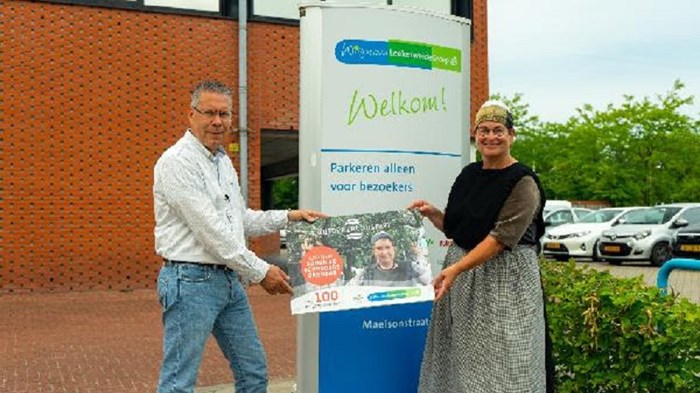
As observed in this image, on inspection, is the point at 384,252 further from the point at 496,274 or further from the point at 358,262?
the point at 496,274

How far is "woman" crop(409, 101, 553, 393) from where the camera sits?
3746 mm

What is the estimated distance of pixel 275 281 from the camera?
3750 millimetres

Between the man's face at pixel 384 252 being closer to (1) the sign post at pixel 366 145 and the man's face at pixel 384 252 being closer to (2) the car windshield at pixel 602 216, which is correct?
(1) the sign post at pixel 366 145

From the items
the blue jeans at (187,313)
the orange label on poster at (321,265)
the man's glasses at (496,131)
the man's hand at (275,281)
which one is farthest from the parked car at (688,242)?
the blue jeans at (187,313)

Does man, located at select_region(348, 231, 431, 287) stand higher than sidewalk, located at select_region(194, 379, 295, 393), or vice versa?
man, located at select_region(348, 231, 431, 287)

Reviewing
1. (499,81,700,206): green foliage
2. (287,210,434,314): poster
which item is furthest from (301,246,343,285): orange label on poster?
(499,81,700,206): green foliage

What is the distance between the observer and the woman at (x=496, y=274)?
12.3 feet

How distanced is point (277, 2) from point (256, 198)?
346 cm

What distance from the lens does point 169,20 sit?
47.5 feet

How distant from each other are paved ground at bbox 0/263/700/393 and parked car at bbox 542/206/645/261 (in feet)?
30.2

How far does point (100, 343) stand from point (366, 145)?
5.65 meters

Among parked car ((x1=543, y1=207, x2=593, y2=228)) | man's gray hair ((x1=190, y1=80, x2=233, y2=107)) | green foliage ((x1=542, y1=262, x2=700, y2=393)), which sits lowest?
parked car ((x1=543, y1=207, x2=593, y2=228))

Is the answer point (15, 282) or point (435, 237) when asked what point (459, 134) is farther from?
point (15, 282)

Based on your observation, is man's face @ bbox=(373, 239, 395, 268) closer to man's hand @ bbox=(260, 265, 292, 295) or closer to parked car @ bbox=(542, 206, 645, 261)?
man's hand @ bbox=(260, 265, 292, 295)
